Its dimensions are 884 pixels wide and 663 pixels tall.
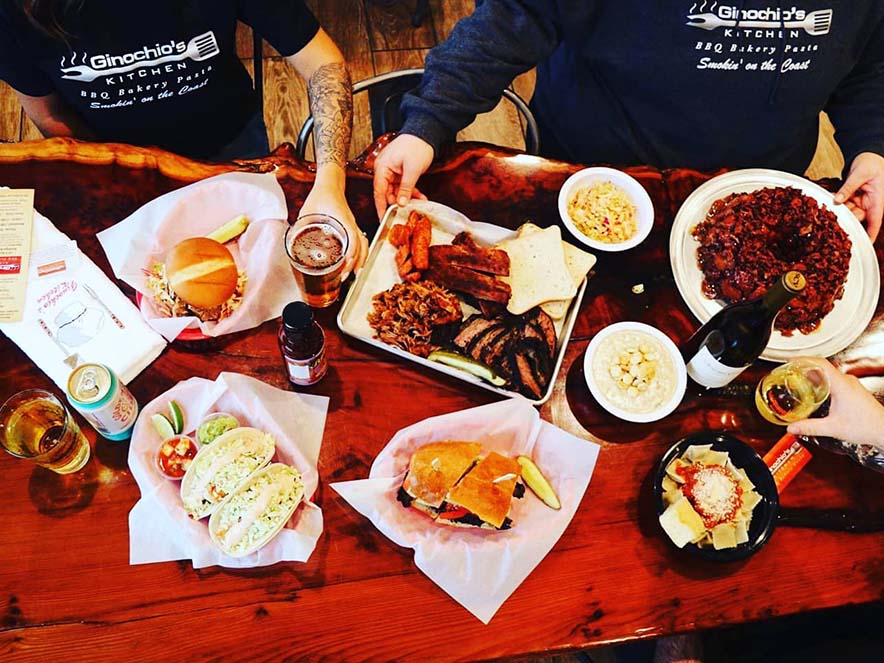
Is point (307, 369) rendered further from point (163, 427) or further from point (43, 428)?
point (43, 428)

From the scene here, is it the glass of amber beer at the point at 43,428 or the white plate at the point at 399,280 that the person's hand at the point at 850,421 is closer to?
the white plate at the point at 399,280

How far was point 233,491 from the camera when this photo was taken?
1.38 m

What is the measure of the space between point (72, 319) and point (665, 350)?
1.52 metres

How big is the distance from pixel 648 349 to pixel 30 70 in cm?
187

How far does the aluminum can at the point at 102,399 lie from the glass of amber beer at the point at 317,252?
49cm

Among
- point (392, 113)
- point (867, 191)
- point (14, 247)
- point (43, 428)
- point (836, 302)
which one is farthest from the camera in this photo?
point (392, 113)

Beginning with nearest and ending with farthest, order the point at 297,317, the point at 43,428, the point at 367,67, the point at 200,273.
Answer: the point at 297,317 < the point at 43,428 < the point at 200,273 < the point at 367,67

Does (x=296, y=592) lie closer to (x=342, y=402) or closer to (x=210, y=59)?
(x=342, y=402)

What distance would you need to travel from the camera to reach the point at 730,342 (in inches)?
63.9

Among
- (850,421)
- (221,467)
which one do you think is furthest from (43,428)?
(850,421)

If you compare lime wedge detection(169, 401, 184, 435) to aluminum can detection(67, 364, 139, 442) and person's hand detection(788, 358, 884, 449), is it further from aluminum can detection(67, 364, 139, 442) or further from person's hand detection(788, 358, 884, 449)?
person's hand detection(788, 358, 884, 449)

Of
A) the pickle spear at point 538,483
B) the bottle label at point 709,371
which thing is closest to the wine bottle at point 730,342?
the bottle label at point 709,371

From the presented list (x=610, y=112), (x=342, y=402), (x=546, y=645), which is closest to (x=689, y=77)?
(x=610, y=112)

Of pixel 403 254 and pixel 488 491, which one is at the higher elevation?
pixel 403 254
